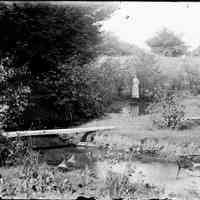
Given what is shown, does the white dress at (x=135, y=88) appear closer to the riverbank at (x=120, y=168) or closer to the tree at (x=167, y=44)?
the riverbank at (x=120, y=168)

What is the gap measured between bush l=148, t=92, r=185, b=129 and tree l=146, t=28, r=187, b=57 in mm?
1061

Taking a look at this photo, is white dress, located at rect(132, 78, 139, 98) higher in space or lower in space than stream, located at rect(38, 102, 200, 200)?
higher

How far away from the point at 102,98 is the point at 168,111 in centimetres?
159

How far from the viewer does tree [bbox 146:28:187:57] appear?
7125mm

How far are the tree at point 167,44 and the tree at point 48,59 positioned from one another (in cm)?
135

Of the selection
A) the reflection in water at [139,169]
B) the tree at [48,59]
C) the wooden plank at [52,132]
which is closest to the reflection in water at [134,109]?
the wooden plank at [52,132]

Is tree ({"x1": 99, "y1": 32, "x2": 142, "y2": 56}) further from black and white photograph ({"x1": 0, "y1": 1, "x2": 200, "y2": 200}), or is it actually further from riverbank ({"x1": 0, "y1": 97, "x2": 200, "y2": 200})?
riverbank ({"x1": 0, "y1": 97, "x2": 200, "y2": 200})

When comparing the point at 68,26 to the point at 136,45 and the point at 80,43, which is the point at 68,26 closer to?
the point at 80,43

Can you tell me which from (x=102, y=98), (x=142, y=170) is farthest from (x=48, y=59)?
(x=142, y=170)

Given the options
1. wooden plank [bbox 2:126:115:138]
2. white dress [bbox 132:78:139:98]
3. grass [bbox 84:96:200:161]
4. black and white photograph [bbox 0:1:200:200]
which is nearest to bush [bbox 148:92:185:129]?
black and white photograph [bbox 0:1:200:200]

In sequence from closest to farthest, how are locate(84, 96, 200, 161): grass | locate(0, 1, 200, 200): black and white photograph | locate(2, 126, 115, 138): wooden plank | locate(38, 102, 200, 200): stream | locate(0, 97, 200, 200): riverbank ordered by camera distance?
locate(0, 97, 200, 200): riverbank < locate(0, 1, 200, 200): black and white photograph < locate(38, 102, 200, 200): stream < locate(2, 126, 115, 138): wooden plank < locate(84, 96, 200, 161): grass

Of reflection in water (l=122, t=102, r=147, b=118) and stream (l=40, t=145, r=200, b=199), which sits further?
reflection in water (l=122, t=102, r=147, b=118)

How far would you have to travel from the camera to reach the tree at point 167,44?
7125 mm

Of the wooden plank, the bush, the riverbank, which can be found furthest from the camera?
the bush
